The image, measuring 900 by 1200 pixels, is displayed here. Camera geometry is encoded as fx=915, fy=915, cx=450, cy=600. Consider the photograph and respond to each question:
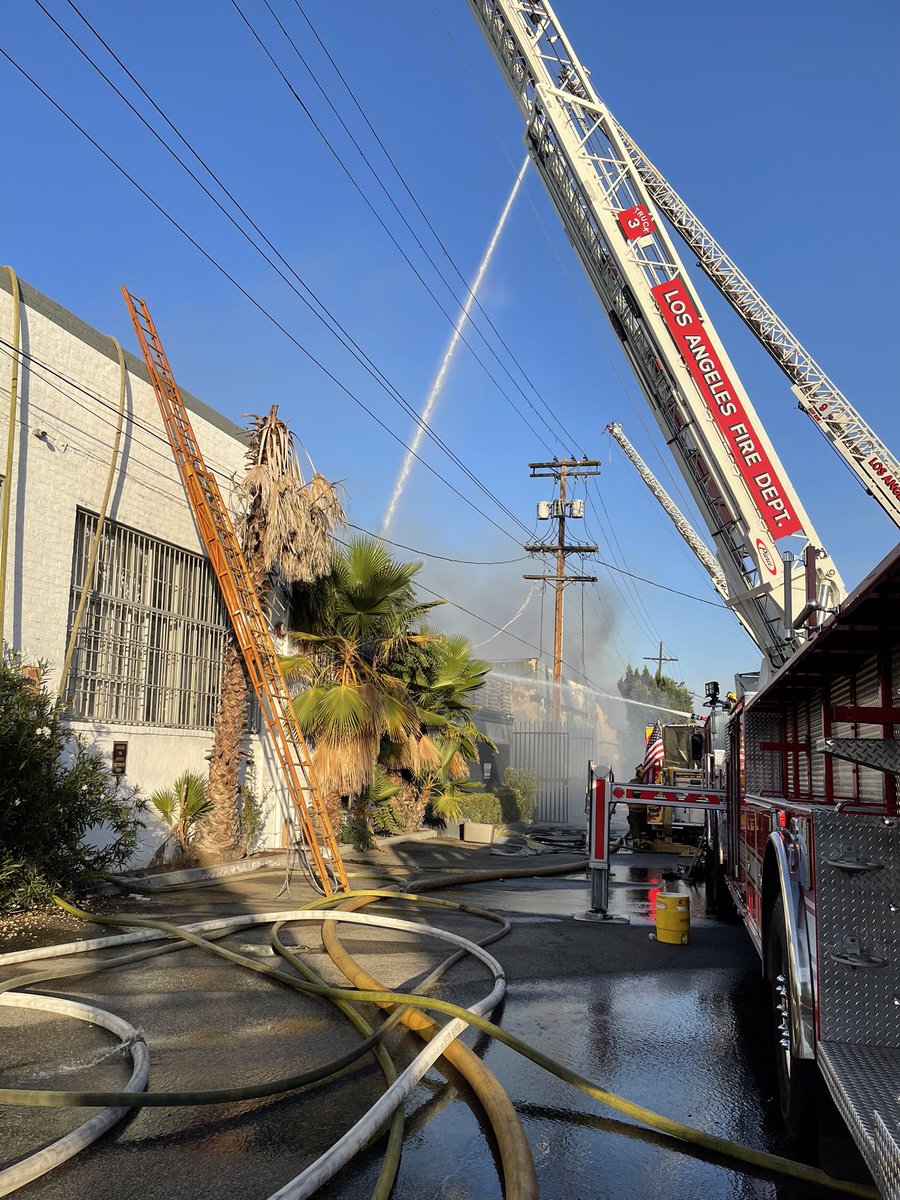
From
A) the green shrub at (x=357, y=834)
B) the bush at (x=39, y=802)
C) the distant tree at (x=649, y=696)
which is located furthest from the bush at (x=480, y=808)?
the distant tree at (x=649, y=696)

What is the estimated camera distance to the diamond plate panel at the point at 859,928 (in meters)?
3.31

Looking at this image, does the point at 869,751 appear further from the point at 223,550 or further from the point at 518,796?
the point at 518,796

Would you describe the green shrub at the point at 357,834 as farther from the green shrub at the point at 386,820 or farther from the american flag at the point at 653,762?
the american flag at the point at 653,762

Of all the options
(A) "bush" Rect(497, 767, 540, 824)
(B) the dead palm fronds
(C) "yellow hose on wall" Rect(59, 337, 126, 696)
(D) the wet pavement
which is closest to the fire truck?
(D) the wet pavement

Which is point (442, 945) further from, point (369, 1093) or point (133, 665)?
point (133, 665)

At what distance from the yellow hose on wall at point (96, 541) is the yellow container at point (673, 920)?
273 inches

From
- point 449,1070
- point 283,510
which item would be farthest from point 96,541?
point 449,1070

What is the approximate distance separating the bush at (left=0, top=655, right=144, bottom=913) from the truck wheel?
21.7 feet

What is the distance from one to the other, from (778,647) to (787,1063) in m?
7.27

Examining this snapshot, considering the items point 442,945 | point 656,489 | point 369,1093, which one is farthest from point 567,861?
point 656,489

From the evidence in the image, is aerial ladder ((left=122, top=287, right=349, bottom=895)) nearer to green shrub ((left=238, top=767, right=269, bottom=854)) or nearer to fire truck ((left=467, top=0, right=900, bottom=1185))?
green shrub ((left=238, top=767, right=269, bottom=854))

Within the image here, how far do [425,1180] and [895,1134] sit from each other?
1.85m

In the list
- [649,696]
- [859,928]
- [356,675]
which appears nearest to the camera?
[859,928]

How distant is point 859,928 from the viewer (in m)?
3.39
